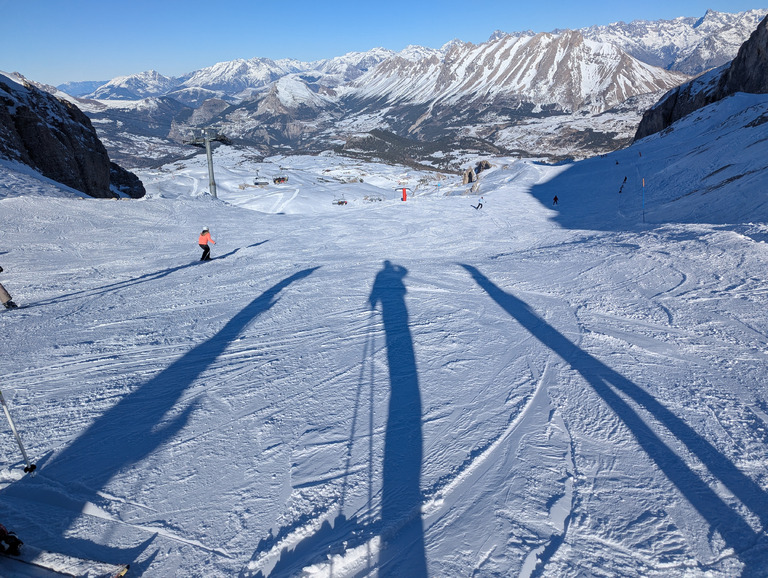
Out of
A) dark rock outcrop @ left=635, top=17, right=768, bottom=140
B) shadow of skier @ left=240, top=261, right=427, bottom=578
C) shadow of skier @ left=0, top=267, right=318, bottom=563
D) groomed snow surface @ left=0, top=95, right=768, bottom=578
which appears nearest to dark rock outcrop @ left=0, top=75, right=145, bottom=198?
groomed snow surface @ left=0, top=95, right=768, bottom=578

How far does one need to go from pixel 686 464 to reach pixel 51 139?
113 ft

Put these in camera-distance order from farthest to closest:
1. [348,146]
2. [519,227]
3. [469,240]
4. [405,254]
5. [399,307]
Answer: [348,146], [519,227], [469,240], [405,254], [399,307]

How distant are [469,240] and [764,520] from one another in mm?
11498

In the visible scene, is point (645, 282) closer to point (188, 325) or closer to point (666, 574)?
point (666, 574)

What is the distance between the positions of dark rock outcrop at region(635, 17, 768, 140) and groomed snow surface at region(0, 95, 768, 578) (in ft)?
171

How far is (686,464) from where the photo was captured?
351cm

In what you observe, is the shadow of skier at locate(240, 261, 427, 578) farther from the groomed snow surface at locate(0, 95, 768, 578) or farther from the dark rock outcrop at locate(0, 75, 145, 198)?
the dark rock outcrop at locate(0, 75, 145, 198)

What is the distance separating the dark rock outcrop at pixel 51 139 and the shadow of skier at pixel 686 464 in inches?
1149

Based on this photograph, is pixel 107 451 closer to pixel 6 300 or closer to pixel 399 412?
pixel 399 412

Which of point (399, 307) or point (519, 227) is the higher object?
point (519, 227)

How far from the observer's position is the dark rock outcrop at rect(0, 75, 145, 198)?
924 inches

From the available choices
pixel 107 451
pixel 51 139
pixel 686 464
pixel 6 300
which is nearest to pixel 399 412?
pixel 686 464

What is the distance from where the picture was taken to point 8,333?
627cm

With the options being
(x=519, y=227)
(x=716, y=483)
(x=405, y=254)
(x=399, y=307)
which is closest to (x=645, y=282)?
(x=399, y=307)
